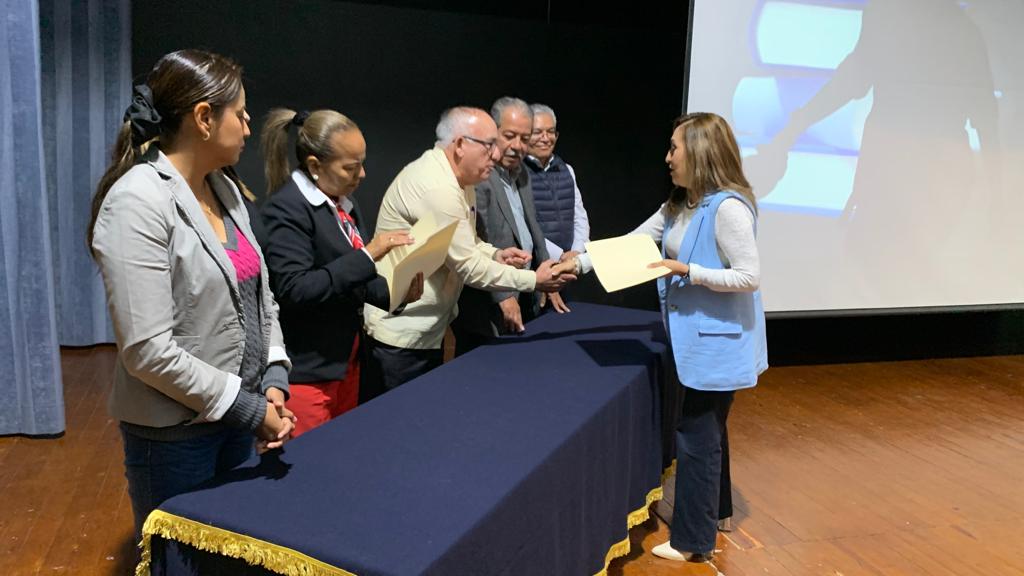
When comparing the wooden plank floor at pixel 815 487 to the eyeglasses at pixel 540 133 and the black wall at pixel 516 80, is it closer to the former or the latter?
the black wall at pixel 516 80

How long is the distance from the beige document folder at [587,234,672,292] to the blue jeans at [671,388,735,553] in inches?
17.7

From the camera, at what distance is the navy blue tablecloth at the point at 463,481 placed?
1.25m

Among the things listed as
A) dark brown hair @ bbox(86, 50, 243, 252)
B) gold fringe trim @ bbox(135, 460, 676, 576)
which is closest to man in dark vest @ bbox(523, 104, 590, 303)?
dark brown hair @ bbox(86, 50, 243, 252)

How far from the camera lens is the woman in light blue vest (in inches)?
90.0

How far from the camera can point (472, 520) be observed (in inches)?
51.9

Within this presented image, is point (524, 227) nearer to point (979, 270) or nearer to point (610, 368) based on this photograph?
point (610, 368)

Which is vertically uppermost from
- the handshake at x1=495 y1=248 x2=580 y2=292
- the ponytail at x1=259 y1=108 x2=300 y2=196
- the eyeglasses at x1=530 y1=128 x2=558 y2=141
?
the eyeglasses at x1=530 y1=128 x2=558 y2=141


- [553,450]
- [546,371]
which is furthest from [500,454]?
[546,371]

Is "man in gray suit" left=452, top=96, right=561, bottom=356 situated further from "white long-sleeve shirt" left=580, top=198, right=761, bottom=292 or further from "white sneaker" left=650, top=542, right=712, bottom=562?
"white sneaker" left=650, top=542, right=712, bottom=562

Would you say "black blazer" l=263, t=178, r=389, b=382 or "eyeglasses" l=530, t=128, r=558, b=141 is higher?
"eyeglasses" l=530, t=128, r=558, b=141

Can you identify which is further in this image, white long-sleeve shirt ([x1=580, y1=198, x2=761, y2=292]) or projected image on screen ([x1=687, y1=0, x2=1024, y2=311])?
projected image on screen ([x1=687, y1=0, x2=1024, y2=311])

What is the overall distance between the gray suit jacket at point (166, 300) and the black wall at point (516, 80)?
366 centimetres

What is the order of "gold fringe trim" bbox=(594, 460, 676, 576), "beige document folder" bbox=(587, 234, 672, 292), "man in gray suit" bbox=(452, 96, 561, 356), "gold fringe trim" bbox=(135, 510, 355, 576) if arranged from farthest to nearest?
"man in gray suit" bbox=(452, 96, 561, 356) < "beige document folder" bbox=(587, 234, 672, 292) < "gold fringe trim" bbox=(594, 460, 676, 576) < "gold fringe trim" bbox=(135, 510, 355, 576)

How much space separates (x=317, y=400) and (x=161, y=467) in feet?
2.01
